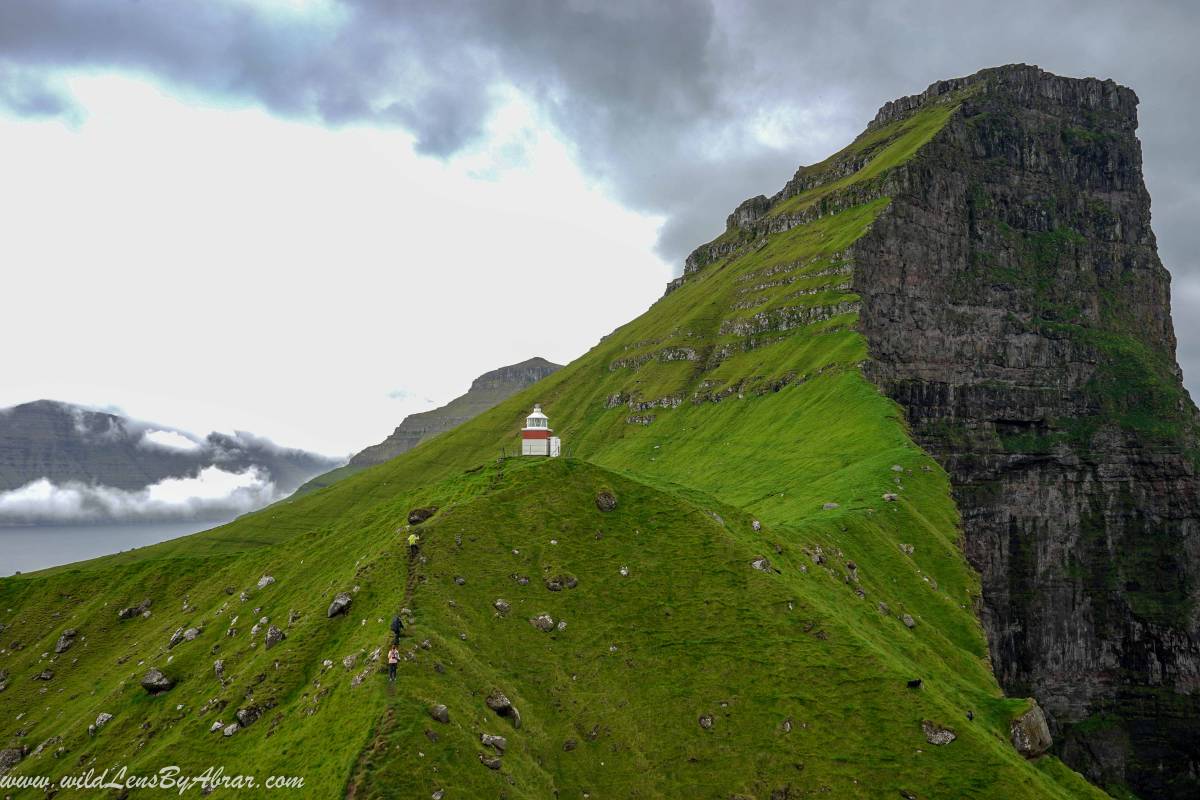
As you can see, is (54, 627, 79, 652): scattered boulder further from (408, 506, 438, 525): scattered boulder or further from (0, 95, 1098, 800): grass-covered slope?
(408, 506, 438, 525): scattered boulder

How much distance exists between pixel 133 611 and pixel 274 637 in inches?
1711

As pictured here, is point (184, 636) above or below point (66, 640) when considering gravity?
above

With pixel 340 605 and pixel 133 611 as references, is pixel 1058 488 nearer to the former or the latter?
pixel 340 605

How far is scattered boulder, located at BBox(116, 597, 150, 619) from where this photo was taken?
8406cm

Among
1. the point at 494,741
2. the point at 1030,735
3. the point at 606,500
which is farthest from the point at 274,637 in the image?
the point at 1030,735

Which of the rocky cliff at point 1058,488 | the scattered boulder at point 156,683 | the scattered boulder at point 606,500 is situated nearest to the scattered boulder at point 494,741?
the scattered boulder at point 606,500

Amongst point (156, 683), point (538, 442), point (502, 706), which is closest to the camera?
point (502, 706)

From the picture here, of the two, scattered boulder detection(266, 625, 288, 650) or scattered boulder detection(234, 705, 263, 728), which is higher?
scattered boulder detection(266, 625, 288, 650)

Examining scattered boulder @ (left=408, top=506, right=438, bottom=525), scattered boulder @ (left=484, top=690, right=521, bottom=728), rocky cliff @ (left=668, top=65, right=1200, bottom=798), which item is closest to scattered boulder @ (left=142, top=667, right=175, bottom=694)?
scattered boulder @ (left=408, top=506, right=438, bottom=525)

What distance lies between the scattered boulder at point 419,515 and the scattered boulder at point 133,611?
1732 inches

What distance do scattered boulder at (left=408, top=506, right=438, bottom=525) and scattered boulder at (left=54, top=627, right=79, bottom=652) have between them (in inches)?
1853

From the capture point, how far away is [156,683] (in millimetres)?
56531

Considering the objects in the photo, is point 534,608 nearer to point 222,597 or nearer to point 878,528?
point 222,597

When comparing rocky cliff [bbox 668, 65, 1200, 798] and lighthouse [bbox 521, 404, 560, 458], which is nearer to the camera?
lighthouse [bbox 521, 404, 560, 458]
